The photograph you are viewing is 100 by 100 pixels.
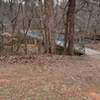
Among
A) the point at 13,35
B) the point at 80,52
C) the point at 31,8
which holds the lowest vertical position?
the point at 80,52

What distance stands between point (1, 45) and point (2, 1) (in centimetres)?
561

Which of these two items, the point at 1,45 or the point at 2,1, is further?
the point at 2,1

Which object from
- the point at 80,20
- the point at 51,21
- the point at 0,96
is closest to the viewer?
the point at 0,96

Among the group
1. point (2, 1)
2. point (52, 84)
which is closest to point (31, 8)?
point (2, 1)

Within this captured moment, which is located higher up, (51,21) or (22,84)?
(51,21)

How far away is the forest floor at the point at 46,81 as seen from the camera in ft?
18.7

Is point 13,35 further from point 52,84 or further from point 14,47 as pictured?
point 52,84

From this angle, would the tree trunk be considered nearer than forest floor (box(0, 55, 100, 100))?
No

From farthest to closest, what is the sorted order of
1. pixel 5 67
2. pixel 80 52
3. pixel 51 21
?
pixel 80 52
pixel 51 21
pixel 5 67

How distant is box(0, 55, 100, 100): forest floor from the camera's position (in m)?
5.68

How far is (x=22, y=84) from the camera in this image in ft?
21.6

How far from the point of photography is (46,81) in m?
7.01

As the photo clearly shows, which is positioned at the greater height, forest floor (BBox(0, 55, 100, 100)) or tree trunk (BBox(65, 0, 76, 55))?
tree trunk (BBox(65, 0, 76, 55))

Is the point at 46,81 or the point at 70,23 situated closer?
the point at 46,81
